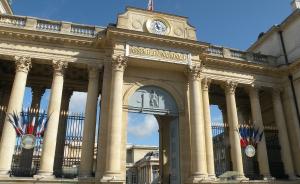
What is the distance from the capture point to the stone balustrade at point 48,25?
16562 millimetres

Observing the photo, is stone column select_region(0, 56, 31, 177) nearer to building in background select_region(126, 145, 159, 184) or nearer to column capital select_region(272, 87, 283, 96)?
column capital select_region(272, 87, 283, 96)

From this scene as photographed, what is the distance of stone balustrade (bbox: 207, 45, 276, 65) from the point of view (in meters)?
20.1

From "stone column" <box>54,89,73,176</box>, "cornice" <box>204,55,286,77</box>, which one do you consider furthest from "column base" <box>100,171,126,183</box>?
"cornice" <box>204,55,286,77</box>

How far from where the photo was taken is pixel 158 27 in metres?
18.0

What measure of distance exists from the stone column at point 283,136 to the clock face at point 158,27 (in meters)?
8.92

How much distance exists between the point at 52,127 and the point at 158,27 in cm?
847

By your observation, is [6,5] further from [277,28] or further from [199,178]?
[277,28]

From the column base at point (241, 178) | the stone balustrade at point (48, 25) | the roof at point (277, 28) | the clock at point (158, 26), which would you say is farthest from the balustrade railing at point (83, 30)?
the roof at point (277, 28)

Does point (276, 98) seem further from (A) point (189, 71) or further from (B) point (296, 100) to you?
(A) point (189, 71)

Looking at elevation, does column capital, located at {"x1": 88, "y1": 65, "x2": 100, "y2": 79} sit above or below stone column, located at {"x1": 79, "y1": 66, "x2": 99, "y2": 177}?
above

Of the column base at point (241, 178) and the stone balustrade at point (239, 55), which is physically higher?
the stone balustrade at point (239, 55)

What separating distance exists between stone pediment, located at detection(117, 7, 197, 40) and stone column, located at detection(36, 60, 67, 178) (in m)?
4.31

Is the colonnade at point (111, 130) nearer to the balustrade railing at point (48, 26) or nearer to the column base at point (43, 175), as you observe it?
the column base at point (43, 175)

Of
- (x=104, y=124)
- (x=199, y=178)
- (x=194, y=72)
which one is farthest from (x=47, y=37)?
(x=199, y=178)
